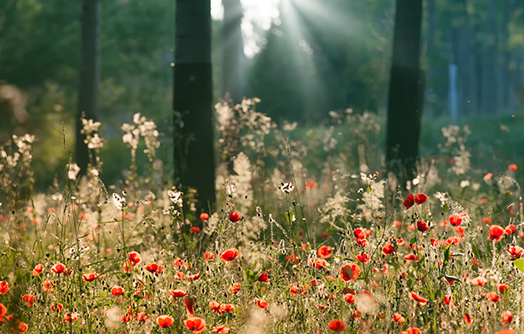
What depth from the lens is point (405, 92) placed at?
17.6ft

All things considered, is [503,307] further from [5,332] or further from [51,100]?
[51,100]

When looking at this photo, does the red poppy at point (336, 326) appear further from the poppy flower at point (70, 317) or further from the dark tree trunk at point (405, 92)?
the dark tree trunk at point (405, 92)

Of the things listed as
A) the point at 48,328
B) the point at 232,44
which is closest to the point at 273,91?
the point at 232,44

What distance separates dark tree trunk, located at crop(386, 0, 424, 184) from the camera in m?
5.32

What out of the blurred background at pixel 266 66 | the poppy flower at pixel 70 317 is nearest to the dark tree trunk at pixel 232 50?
the blurred background at pixel 266 66

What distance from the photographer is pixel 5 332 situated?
209 centimetres

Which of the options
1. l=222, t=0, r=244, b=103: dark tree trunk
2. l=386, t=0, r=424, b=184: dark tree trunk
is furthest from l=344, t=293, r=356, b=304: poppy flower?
l=222, t=0, r=244, b=103: dark tree trunk

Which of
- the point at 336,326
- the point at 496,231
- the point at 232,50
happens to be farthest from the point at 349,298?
the point at 232,50

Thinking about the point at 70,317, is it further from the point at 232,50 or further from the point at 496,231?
the point at 232,50

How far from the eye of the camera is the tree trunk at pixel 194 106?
4.14 meters

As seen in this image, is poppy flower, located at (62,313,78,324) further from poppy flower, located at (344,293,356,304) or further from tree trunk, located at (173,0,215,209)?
tree trunk, located at (173,0,215,209)

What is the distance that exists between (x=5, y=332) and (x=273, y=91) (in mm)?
24887

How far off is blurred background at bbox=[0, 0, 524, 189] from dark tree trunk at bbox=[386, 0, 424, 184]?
611 millimetres

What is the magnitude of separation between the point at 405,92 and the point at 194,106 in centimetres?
251
